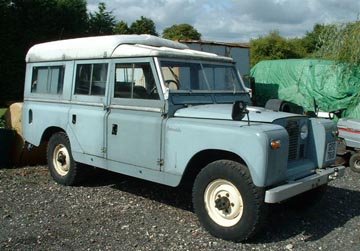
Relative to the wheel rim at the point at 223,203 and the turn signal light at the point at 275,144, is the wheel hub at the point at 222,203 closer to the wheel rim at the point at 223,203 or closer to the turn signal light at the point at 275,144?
the wheel rim at the point at 223,203

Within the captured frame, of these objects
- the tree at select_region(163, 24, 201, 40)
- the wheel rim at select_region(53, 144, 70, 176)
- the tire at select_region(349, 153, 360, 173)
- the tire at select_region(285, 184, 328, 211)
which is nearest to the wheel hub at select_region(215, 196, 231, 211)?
the tire at select_region(285, 184, 328, 211)

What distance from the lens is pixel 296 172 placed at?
5.28m

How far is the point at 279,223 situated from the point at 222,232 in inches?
40.8

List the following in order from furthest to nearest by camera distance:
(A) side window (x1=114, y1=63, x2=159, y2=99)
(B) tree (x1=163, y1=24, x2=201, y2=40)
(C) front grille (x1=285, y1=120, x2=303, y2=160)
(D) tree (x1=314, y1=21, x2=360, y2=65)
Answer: (B) tree (x1=163, y1=24, x2=201, y2=40) → (D) tree (x1=314, y1=21, x2=360, y2=65) → (A) side window (x1=114, y1=63, x2=159, y2=99) → (C) front grille (x1=285, y1=120, x2=303, y2=160)

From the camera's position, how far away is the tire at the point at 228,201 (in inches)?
189

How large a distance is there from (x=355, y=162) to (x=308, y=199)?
154 inches

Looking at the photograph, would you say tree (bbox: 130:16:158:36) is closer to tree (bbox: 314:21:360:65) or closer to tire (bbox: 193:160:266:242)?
tree (bbox: 314:21:360:65)

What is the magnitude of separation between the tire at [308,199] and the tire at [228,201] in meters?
1.60

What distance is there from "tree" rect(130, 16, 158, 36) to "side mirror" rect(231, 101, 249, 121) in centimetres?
3065

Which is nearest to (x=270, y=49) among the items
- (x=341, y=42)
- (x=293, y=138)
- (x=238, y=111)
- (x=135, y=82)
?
(x=341, y=42)

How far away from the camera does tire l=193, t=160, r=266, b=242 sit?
15.7 feet

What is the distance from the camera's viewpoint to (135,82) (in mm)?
6008

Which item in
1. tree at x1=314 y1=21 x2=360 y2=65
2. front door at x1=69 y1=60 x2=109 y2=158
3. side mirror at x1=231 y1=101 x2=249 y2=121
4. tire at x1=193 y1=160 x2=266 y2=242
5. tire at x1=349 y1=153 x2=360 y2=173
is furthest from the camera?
tree at x1=314 y1=21 x2=360 y2=65

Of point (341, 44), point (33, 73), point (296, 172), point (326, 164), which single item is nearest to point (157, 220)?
point (296, 172)
